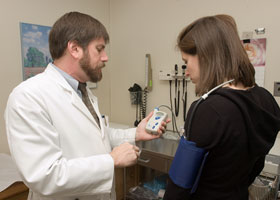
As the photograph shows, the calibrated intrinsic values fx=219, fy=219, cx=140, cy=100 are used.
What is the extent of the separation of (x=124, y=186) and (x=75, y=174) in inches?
52.7

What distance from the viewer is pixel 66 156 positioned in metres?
0.86

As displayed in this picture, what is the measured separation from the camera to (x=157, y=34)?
2.15 meters

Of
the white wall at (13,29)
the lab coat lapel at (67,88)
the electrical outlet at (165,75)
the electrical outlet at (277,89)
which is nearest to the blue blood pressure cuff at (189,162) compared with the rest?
the lab coat lapel at (67,88)

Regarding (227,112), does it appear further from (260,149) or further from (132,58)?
(132,58)

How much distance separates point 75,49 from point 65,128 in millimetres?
361

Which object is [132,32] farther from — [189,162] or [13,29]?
[189,162]

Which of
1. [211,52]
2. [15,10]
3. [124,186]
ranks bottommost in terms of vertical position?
[124,186]

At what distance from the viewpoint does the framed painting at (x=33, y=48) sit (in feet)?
6.05

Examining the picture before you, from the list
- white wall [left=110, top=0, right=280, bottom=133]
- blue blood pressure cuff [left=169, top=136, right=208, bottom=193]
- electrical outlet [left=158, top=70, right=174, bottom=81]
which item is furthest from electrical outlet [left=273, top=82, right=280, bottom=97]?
blue blood pressure cuff [left=169, top=136, right=208, bottom=193]

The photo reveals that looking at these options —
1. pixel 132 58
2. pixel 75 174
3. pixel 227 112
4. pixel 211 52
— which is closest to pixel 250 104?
pixel 227 112

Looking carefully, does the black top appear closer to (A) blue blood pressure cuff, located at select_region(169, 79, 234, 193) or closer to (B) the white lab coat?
(A) blue blood pressure cuff, located at select_region(169, 79, 234, 193)

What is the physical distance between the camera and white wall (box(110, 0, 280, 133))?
5.28ft

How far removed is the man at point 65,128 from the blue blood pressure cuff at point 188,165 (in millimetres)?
200

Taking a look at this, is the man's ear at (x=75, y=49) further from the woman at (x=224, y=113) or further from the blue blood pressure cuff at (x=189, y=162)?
the blue blood pressure cuff at (x=189, y=162)
